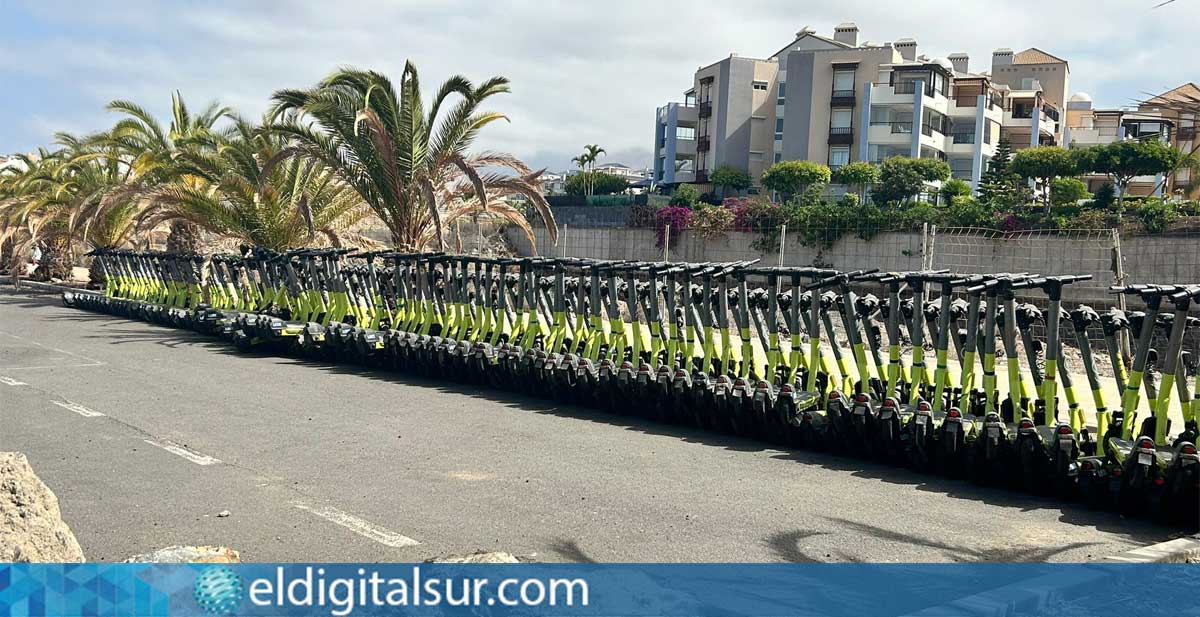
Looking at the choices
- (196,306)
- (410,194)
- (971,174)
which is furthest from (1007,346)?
(971,174)

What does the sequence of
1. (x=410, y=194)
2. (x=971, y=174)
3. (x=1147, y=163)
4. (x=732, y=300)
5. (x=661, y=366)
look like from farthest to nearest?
(x=971, y=174) → (x=1147, y=163) → (x=410, y=194) → (x=732, y=300) → (x=661, y=366)

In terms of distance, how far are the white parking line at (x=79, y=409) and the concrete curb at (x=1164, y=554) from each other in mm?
8706

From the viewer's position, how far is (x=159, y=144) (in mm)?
27203

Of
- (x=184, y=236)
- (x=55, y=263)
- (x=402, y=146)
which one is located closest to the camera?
(x=402, y=146)

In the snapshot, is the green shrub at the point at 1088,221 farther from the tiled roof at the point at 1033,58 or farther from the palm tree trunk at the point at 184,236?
the tiled roof at the point at 1033,58

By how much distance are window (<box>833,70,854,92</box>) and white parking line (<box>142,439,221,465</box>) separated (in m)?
43.9

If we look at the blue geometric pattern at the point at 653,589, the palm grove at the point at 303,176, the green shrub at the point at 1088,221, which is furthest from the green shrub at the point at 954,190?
the blue geometric pattern at the point at 653,589

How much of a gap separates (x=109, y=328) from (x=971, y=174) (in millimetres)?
41353

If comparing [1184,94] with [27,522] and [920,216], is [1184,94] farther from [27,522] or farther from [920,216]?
[920,216]

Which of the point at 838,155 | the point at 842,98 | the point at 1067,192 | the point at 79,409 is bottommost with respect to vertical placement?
the point at 79,409

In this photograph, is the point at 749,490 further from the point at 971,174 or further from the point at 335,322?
the point at 971,174

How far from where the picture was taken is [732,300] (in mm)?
10836

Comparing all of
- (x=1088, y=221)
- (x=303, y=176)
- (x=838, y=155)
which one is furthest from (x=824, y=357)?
(x=838, y=155)

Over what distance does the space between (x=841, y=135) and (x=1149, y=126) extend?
1375cm
